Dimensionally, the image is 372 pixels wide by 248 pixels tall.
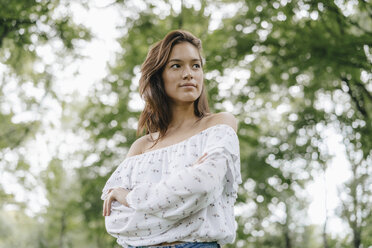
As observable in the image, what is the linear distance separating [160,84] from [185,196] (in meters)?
0.91

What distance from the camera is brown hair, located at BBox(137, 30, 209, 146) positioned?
250 centimetres

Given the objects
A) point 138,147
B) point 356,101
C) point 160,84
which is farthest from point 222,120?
point 356,101

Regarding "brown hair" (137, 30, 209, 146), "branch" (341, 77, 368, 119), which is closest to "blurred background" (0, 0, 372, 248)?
"branch" (341, 77, 368, 119)

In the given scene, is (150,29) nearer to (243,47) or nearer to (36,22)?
(243,47)

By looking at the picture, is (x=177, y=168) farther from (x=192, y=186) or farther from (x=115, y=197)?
(x=115, y=197)

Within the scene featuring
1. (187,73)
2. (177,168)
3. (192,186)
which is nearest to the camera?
(192,186)

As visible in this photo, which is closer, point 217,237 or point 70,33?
point 217,237

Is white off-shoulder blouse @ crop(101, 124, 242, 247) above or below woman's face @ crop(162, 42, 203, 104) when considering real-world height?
below

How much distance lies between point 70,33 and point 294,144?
6.20 meters

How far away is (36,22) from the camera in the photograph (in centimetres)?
725

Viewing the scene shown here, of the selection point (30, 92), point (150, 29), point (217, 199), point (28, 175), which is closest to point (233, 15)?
point (150, 29)

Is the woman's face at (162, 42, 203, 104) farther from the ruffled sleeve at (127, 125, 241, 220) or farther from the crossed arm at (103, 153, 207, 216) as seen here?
the crossed arm at (103, 153, 207, 216)

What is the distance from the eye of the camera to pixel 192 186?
186cm

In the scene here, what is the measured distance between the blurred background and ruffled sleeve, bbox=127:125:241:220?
4.93 meters
